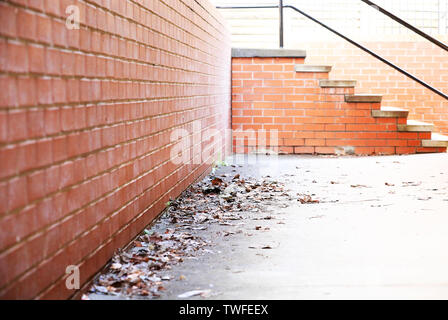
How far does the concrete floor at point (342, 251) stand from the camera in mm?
2789

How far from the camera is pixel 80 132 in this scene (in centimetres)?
263

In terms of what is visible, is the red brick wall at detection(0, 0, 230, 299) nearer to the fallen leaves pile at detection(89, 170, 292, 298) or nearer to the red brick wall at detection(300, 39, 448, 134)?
the fallen leaves pile at detection(89, 170, 292, 298)

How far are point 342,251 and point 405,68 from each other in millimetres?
7021

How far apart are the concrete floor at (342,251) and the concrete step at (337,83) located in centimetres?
281

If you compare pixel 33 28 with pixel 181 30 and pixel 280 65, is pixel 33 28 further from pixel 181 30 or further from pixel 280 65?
pixel 280 65

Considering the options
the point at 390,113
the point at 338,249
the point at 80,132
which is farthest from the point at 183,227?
the point at 390,113

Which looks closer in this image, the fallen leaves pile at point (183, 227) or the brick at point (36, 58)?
the brick at point (36, 58)

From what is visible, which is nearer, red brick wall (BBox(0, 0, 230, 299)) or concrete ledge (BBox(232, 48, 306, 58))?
red brick wall (BBox(0, 0, 230, 299))

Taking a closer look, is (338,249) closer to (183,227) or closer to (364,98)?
(183,227)

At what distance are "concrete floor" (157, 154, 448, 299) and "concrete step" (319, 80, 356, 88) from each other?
111 inches

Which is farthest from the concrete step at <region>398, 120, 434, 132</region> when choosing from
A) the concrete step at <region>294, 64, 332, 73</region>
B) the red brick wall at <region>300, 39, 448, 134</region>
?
the red brick wall at <region>300, 39, 448, 134</region>

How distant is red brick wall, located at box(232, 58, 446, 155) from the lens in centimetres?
855

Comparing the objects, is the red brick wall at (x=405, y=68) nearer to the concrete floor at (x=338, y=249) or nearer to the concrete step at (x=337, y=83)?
the concrete step at (x=337, y=83)

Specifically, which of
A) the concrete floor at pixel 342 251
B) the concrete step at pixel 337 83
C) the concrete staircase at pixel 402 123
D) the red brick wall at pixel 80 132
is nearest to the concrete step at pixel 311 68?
the concrete staircase at pixel 402 123
